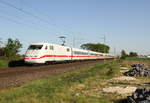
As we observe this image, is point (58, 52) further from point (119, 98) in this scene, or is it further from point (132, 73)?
point (119, 98)

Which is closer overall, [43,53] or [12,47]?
[43,53]

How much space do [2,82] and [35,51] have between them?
37.3 feet

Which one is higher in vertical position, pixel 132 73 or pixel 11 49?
pixel 11 49

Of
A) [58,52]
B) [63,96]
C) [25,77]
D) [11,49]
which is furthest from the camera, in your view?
[11,49]

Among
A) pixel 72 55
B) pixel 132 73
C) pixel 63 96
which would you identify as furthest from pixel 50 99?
pixel 72 55

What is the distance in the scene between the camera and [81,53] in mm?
45062

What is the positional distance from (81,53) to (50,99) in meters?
37.8

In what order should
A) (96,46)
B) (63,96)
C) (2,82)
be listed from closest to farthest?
(63,96) < (2,82) < (96,46)

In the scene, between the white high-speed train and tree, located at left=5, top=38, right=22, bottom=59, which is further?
tree, located at left=5, top=38, right=22, bottom=59

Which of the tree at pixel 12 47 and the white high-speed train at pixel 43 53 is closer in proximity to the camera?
the white high-speed train at pixel 43 53

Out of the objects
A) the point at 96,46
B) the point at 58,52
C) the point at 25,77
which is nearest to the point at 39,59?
the point at 58,52

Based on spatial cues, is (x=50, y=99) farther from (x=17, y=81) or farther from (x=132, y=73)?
(x=132, y=73)

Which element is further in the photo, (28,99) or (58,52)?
(58,52)

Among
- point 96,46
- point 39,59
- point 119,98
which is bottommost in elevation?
point 119,98
